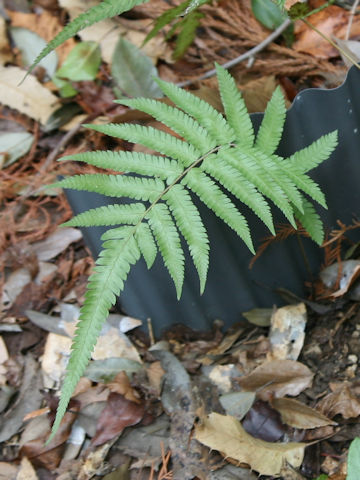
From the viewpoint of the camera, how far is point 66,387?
139 centimetres

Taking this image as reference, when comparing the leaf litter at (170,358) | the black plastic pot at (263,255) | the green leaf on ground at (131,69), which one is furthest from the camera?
the green leaf on ground at (131,69)

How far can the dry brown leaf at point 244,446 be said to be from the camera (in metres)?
1.63

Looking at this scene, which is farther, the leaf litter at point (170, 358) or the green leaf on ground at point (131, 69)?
the green leaf on ground at point (131, 69)

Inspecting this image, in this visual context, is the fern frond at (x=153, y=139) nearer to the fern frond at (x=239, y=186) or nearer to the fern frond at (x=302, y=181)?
the fern frond at (x=239, y=186)

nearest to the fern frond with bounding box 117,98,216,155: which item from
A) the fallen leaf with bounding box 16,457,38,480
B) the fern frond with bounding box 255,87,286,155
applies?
the fern frond with bounding box 255,87,286,155

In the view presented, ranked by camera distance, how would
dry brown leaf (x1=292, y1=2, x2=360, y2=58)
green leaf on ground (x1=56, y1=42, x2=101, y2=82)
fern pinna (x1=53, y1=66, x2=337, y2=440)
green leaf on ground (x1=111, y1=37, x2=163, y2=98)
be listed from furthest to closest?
green leaf on ground (x1=56, y1=42, x2=101, y2=82)
green leaf on ground (x1=111, y1=37, x2=163, y2=98)
dry brown leaf (x1=292, y1=2, x2=360, y2=58)
fern pinna (x1=53, y1=66, x2=337, y2=440)

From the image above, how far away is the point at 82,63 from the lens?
101 inches

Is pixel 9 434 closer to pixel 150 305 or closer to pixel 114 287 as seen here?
pixel 150 305

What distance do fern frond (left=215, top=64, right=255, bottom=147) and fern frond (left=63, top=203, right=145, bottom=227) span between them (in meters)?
0.38

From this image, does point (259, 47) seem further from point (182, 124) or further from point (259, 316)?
point (259, 316)

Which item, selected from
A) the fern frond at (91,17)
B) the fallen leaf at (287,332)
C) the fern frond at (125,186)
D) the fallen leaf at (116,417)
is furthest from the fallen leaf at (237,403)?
the fern frond at (91,17)

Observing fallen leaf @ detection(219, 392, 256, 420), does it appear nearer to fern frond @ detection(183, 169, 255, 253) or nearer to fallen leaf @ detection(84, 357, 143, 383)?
fallen leaf @ detection(84, 357, 143, 383)

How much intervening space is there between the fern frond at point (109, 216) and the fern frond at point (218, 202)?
17 centimetres

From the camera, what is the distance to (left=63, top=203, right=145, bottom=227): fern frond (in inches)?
61.0
